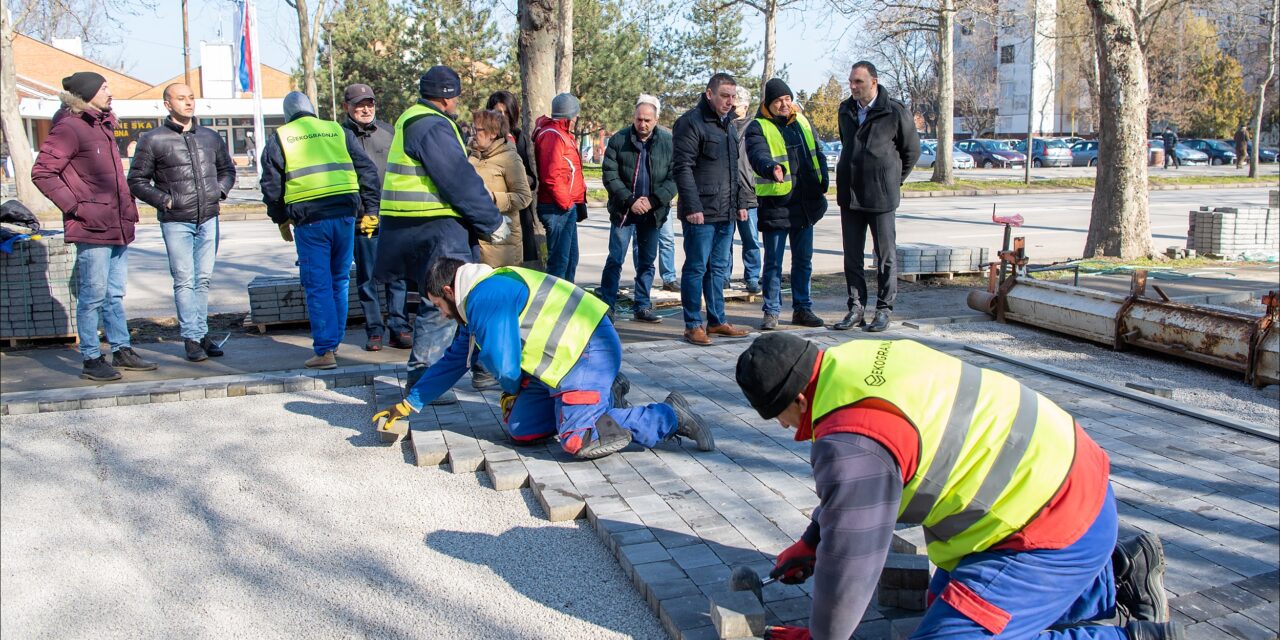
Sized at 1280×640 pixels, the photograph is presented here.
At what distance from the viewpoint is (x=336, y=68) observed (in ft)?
132

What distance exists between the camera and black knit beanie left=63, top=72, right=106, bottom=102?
6.59 m

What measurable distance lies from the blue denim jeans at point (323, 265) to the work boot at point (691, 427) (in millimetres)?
2862

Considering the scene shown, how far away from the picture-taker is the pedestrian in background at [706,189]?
25.6 ft

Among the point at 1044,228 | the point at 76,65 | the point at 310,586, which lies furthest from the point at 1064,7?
the point at 76,65

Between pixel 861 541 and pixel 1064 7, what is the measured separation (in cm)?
2933

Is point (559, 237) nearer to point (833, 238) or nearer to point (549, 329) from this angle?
point (549, 329)

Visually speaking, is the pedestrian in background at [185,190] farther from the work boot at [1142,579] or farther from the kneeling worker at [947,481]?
the work boot at [1142,579]

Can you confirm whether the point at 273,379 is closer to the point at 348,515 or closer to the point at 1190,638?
the point at 348,515

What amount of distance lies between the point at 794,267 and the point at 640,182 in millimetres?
1458

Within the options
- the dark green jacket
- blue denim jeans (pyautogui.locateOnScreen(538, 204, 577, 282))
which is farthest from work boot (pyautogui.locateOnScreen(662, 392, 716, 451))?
the dark green jacket

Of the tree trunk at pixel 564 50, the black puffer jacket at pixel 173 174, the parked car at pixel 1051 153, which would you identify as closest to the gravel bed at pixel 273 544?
the black puffer jacket at pixel 173 174

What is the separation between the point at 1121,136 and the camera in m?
12.0

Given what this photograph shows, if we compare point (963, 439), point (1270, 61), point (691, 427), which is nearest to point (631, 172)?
point (691, 427)

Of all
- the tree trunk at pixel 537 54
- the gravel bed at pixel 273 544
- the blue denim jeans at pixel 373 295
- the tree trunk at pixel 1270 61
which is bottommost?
the gravel bed at pixel 273 544
